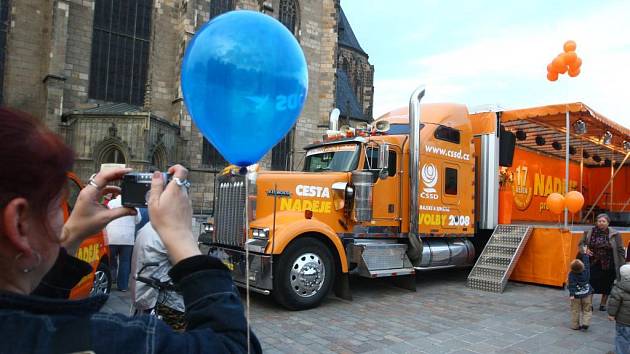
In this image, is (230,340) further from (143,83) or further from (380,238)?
(143,83)

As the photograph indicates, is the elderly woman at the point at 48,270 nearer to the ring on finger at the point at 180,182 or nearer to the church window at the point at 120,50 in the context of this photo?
the ring on finger at the point at 180,182

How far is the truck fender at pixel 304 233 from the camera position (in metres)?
6.22

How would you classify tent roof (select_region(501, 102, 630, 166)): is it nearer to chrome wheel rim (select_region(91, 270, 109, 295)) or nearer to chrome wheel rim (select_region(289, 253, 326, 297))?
chrome wheel rim (select_region(289, 253, 326, 297))

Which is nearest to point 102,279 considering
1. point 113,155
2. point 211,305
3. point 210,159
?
point 211,305

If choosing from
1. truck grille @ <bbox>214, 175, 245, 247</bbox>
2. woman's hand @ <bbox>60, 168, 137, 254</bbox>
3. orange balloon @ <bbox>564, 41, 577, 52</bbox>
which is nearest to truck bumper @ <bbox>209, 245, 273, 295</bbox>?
truck grille @ <bbox>214, 175, 245, 247</bbox>

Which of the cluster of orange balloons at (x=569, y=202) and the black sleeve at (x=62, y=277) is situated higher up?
the cluster of orange balloons at (x=569, y=202)

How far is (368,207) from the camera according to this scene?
7156 millimetres

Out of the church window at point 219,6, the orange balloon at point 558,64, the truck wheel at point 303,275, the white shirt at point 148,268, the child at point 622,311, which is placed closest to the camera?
the white shirt at point 148,268

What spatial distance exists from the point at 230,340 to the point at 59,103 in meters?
19.7

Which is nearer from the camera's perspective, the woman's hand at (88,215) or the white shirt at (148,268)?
the woman's hand at (88,215)

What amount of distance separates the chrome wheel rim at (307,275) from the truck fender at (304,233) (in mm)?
354

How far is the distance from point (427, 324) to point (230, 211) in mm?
3405

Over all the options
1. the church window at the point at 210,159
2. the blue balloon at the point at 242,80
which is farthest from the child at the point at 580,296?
the church window at the point at 210,159

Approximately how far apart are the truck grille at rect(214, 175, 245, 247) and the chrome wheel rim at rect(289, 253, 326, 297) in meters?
0.94
